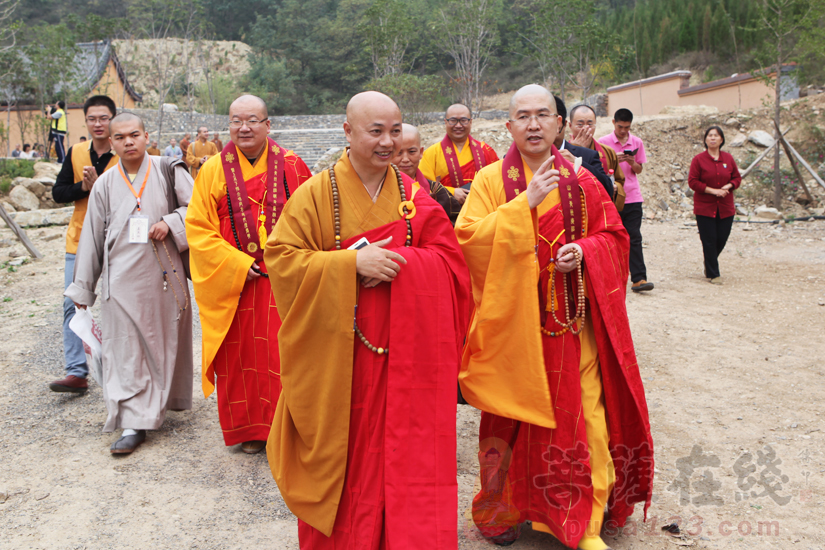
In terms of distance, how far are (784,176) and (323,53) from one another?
35467 mm

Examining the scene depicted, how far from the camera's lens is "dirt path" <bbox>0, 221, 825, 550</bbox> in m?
3.07

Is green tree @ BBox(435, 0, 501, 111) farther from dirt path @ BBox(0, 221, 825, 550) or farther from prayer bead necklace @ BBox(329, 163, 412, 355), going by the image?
prayer bead necklace @ BBox(329, 163, 412, 355)

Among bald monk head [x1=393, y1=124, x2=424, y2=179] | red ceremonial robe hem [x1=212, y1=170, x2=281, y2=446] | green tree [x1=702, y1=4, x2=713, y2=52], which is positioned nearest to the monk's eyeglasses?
red ceremonial robe hem [x1=212, y1=170, x2=281, y2=446]

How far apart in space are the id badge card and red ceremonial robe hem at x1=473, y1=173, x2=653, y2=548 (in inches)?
98.6

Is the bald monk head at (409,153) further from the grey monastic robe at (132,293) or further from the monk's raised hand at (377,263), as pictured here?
the monk's raised hand at (377,263)

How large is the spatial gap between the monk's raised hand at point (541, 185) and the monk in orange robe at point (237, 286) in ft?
5.99

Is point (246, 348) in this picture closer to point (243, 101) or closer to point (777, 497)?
point (243, 101)

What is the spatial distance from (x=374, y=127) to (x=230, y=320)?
1952 millimetres

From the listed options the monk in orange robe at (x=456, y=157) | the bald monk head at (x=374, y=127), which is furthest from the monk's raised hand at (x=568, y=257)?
the monk in orange robe at (x=456, y=157)

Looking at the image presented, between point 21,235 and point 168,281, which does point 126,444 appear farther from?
point 21,235

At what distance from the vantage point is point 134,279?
13.4 feet

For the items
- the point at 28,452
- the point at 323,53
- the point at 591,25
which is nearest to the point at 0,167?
the point at 28,452

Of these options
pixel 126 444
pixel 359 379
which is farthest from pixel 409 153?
pixel 126 444

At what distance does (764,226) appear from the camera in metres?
Result: 11.7
